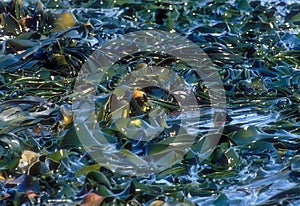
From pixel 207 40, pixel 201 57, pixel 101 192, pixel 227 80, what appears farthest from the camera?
pixel 207 40

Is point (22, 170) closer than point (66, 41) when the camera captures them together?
Yes

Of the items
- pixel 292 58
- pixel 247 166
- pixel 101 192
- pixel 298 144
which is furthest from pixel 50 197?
pixel 292 58

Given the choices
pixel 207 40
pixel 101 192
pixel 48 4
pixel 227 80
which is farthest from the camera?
pixel 48 4

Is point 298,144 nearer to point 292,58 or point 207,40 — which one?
point 292,58

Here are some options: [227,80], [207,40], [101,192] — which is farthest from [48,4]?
[101,192]

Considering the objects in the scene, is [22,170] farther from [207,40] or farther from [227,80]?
[207,40]

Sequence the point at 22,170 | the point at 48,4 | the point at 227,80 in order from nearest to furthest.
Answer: the point at 22,170, the point at 227,80, the point at 48,4

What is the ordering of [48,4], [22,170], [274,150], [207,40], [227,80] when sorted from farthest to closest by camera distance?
[48,4], [207,40], [227,80], [274,150], [22,170]
